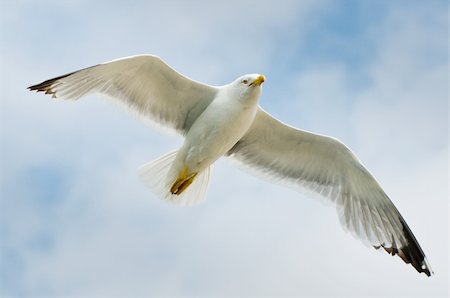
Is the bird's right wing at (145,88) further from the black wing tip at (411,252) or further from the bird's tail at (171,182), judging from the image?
the black wing tip at (411,252)

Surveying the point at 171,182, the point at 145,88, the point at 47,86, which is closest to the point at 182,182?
the point at 171,182

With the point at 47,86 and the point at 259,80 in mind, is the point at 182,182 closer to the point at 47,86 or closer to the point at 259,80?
the point at 259,80

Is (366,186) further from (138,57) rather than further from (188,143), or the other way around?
(138,57)

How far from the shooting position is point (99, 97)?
6.29m

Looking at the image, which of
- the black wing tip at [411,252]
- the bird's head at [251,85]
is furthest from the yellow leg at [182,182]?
the black wing tip at [411,252]

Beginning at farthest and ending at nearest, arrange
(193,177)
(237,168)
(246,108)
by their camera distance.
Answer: (237,168) → (193,177) → (246,108)

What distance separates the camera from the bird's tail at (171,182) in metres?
6.50

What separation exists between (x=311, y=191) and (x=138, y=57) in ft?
6.75

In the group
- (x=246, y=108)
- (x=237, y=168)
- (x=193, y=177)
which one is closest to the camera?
(x=246, y=108)

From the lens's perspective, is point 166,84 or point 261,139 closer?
point 166,84

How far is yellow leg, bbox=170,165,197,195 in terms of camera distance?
6363 millimetres

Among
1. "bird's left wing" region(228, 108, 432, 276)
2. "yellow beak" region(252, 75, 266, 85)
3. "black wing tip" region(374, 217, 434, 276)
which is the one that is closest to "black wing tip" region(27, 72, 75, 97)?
"yellow beak" region(252, 75, 266, 85)

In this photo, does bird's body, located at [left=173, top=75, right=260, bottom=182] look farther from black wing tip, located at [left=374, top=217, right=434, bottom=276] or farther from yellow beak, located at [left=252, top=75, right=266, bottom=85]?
black wing tip, located at [left=374, top=217, right=434, bottom=276]

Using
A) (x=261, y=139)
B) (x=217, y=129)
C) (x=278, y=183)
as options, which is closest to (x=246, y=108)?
(x=217, y=129)
